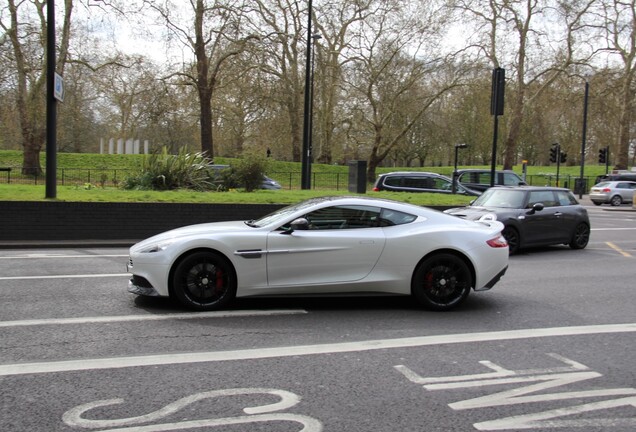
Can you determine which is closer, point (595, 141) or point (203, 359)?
point (203, 359)

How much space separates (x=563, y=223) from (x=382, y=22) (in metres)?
29.1

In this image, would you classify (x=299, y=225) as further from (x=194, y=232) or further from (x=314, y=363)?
(x=314, y=363)

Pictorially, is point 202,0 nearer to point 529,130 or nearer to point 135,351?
point 135,351

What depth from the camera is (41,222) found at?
41.4ft

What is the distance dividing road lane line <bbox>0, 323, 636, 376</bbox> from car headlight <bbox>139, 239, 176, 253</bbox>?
170 centimetres

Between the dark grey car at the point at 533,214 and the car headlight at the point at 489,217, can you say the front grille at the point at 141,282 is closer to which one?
the car headlight at the point at 489,217

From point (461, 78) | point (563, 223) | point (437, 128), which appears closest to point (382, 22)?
point (461, 78)

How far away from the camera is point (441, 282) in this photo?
6.70 metres

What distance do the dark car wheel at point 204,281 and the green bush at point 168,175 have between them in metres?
10.7

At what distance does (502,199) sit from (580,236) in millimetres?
2287

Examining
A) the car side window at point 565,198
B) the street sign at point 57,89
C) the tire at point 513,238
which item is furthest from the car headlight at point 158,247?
the car side window at point 565,198

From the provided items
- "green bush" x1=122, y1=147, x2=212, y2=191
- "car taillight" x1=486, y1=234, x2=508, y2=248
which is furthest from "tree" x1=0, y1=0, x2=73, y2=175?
"car taillight" x1=486, y1=234, x2=508, y2=248

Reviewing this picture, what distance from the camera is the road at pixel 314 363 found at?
3684mm

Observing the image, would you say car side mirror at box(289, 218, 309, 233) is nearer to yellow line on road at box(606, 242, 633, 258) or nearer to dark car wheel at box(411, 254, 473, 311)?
dark car wheel at box(411, 254, 473, 311)
